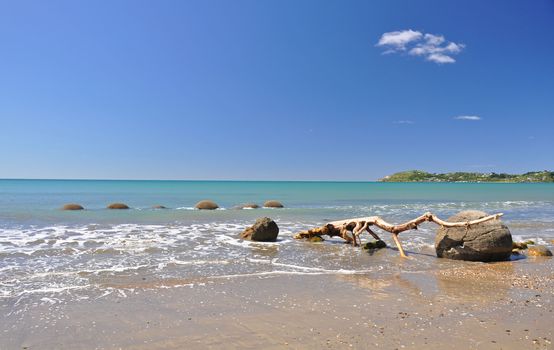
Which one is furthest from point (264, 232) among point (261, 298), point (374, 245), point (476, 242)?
point (261, 298)

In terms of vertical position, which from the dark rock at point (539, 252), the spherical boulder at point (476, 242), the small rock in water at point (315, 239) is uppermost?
the spherical boulder at point (476, 242)

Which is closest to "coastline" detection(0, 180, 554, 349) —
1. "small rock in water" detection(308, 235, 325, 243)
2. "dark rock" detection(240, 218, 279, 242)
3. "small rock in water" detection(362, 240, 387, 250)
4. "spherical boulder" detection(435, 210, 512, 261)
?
"small rock in water" detection(362, 240, 387, 250)

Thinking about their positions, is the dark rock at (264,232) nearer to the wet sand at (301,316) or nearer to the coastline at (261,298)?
the coastline at (261,298)

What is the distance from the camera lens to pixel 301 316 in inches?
286

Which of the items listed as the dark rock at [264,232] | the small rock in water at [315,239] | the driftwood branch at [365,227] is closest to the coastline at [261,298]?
the driftwood branch at [365,227]

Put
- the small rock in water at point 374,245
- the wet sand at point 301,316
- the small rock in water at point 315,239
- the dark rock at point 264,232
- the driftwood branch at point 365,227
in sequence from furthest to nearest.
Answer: the small rock in water at point 315,239 → the dark rock at point 264,232 → the small rock in water at point 374,245 → the driftwood branch at point 365,227 → the wet sand at point 301,316

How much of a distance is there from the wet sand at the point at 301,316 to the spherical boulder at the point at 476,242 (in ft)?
9.37

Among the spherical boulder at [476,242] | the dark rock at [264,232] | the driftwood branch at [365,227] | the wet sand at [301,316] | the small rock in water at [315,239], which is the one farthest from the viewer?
the small rock in water at [315,239]

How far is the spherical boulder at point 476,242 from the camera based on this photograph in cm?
1315

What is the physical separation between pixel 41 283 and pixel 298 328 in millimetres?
6826

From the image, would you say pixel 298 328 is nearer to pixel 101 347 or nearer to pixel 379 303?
pixel 379 303

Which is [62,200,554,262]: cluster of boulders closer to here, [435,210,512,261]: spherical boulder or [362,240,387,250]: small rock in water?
[435,210,512,261]: spherical boulder

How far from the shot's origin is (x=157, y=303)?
8.16 metres

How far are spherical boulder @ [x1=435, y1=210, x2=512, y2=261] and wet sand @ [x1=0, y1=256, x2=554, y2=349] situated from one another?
2855 mm
